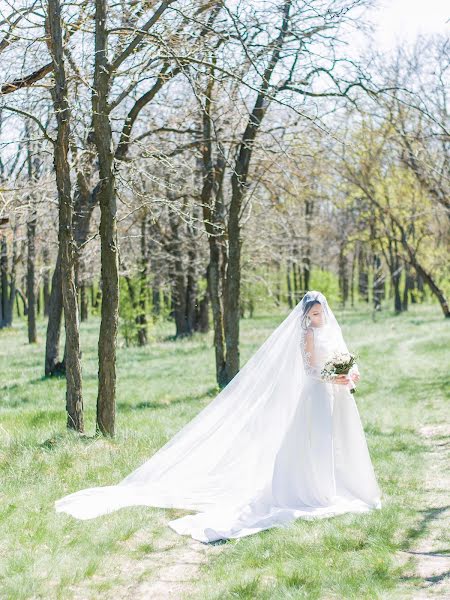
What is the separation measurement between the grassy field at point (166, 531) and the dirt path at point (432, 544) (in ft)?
0.06

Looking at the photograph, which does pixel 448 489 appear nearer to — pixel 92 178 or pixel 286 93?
pixel 286 93

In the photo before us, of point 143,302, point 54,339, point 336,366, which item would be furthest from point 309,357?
point 143,302

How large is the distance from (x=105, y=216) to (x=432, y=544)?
5229mm

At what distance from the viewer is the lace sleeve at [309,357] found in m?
7.53

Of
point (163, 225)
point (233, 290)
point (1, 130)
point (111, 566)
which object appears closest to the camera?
point (111, 566)

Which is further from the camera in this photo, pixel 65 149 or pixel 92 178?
pixel 92 178

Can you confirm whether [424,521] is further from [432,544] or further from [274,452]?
[274,452]

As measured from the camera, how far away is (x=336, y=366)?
7.35 metres

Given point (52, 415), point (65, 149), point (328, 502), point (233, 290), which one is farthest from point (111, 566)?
point (233, 290)

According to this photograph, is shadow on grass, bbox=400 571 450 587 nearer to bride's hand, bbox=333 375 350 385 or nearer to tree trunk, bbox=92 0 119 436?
bride's hand, bbox=333 375 350 385

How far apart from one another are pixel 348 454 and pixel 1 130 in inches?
433

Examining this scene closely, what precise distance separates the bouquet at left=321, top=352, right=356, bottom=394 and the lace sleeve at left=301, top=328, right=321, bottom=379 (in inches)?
4.8

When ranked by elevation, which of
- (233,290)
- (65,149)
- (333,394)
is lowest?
(333,394)

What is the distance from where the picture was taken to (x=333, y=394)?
7574 mm
